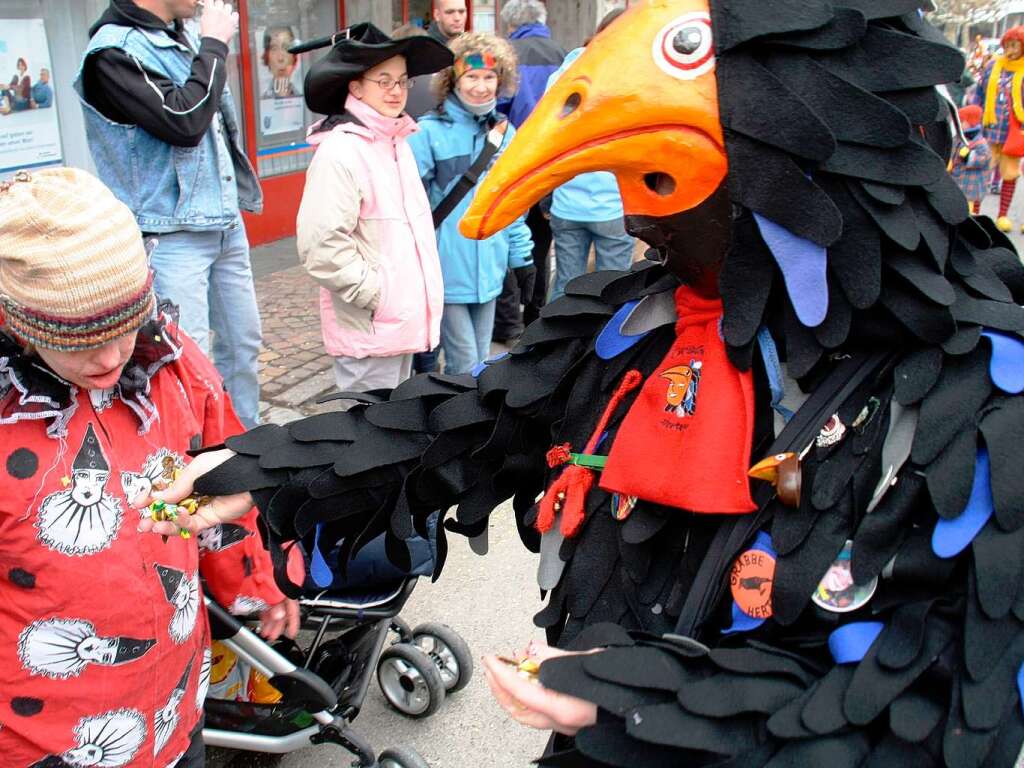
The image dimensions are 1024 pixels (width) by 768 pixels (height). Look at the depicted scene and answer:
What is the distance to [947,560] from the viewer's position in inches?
40.3

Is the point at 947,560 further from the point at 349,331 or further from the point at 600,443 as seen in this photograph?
the point at 349,331

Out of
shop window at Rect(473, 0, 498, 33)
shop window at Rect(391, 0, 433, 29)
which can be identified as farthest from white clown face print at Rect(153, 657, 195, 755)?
shop window at Rect(473, 0, 498, 33)

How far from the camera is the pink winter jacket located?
11.0ft

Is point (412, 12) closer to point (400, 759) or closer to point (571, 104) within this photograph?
point (400, 759)

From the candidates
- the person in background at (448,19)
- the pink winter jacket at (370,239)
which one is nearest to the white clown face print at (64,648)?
the pink winter jacket at (370,239)

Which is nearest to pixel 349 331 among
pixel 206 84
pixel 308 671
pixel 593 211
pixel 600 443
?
pixel 206 84

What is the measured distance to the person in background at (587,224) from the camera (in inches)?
196

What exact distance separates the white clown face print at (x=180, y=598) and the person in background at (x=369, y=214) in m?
1.66

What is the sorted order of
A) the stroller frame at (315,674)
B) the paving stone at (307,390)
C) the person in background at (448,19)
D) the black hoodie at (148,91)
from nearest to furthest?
the stroller frame at (315,674)
the black hoodie at (148,91)
the paving stone at (307,390)
the person in background at (448,19)

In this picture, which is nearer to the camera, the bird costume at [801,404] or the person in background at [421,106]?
the bird costume at [801,404]

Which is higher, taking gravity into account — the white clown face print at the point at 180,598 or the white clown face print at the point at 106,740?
the white clown face print at the point at 180,598

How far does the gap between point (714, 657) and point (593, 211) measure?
13.5ft

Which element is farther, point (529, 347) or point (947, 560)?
point (529, 347)

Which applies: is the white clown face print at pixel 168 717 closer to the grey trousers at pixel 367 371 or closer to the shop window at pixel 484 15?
the grey trousers at pixel 367 371
